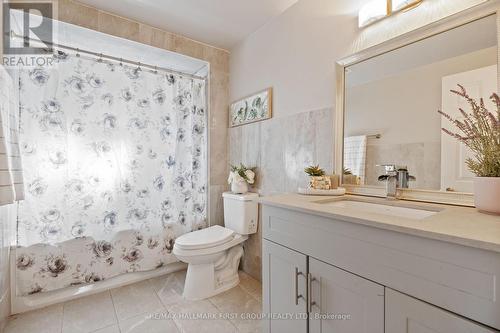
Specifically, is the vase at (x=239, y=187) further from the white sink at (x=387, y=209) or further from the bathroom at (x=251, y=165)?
the white sink at (x=387, y=209)

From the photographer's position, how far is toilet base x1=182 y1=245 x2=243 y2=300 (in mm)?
1781

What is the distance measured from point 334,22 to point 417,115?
2.57ft

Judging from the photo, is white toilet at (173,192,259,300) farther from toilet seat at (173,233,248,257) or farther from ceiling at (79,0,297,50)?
ceiling at (79,0,297,50)

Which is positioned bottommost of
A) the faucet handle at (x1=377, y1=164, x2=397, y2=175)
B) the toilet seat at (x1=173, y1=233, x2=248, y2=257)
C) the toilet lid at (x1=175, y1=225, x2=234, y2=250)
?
the toilet seat at (x1=173, y1=233, x2=248, y2=257)

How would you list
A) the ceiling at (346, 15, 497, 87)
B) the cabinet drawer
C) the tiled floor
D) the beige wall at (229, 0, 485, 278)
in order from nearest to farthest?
the cabinet drawer
the ceiling at (346, 15, 497, 87)
the beige wall at (229, 0, 485, 278)
the tiled floor

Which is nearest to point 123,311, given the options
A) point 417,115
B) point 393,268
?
point 393,268

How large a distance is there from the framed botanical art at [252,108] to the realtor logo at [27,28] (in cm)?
149

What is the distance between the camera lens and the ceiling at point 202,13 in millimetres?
1740

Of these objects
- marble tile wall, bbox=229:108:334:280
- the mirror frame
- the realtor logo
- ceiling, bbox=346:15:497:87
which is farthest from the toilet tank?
the realtor logo

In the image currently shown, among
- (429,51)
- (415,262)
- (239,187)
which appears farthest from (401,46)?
(239,187)

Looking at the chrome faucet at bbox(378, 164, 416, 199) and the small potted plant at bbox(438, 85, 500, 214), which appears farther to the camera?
the chrome faucet at bbox(378, 164, 416, 199)

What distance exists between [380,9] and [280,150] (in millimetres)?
1034

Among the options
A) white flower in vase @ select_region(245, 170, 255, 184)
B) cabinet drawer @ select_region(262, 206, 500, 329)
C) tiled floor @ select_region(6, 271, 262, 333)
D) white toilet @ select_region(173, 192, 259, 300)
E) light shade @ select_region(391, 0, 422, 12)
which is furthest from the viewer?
white flower in vase @ select_region(245, 170, 255, 184)

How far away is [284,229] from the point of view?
3.71 ft
